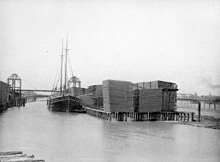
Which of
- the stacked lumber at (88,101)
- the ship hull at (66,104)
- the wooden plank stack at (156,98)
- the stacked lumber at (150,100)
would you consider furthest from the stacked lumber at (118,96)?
the stacked lumber at (88,101)

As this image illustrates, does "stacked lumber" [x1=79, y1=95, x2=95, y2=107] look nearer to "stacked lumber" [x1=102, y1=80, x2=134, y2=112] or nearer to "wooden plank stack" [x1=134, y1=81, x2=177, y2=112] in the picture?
"wooden plank stack" [x1=134, y1=81, x2=177, y2=112]

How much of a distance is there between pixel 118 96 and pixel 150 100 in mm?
5527

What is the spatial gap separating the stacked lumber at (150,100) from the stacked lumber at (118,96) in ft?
6.10

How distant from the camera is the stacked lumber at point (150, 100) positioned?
4522 centimetres

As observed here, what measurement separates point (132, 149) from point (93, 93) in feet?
208

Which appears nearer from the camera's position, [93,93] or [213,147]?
[213,147]

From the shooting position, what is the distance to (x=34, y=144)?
872 inches

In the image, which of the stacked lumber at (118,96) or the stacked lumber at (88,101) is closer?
the stacked lumber at (118,96)

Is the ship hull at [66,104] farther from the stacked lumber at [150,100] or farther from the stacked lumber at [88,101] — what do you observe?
the stacked lumber at [150,100]

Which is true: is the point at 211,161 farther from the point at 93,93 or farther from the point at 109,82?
the point at 93,93

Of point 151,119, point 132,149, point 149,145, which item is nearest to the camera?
point 132,149

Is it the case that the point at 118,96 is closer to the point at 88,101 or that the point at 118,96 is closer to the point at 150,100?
A: the point at 150,100

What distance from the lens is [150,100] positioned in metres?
45.8

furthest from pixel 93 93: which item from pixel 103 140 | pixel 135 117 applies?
pixel 103 140
